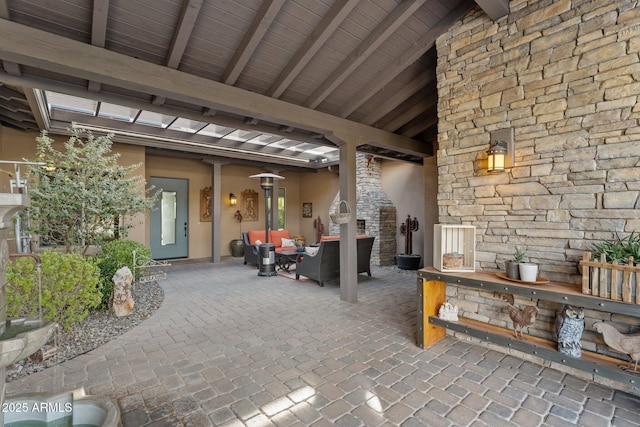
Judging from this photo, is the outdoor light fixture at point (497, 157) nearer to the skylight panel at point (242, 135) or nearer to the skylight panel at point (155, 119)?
the skylight panel at point (242, 135)

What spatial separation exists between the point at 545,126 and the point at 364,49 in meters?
2.11

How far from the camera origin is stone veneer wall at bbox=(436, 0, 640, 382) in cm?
247

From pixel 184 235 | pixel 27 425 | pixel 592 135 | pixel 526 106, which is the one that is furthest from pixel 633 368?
pixel 184 235

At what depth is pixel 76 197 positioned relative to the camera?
4.13 metres

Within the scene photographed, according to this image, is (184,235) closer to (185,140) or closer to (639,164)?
(185,140)

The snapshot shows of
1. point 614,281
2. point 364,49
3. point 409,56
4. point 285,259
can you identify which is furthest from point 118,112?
point 614,281

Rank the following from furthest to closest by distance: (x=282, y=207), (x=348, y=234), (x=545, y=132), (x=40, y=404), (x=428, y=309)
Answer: (x=282, y=207) → (x=348, y=234) → (x=428, y=309) → (x=545, y=132) → (x=40, y=404)

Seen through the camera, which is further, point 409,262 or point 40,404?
point 409,262

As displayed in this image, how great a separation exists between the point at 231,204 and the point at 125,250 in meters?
4.80

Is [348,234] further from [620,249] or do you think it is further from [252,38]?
[620,249]

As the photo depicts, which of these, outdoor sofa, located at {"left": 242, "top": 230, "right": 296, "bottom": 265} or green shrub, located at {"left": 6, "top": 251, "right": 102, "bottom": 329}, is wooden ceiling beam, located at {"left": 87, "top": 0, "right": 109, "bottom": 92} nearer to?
green shrub, located at {"left": 6, "top": 251, "right": 102, "bottom": 329}

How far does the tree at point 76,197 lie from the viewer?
404cm

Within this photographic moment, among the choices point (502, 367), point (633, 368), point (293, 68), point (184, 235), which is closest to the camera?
point (633, 368)

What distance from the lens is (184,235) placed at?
350 inches
